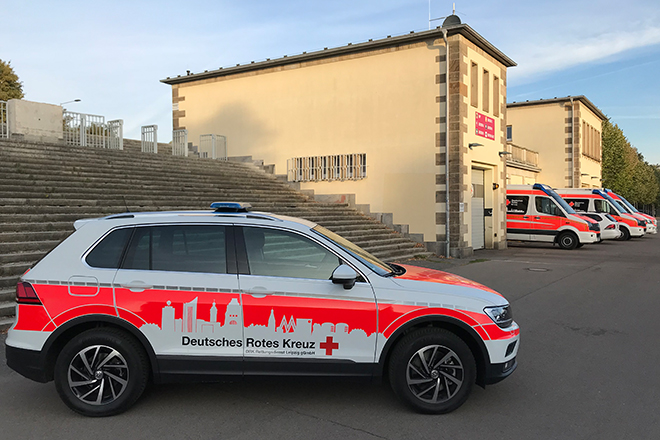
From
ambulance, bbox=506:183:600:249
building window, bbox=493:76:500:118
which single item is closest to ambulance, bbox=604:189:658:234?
ambulance, bbox=506:183:600:249

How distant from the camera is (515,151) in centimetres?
3034

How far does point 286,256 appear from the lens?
4336 mm

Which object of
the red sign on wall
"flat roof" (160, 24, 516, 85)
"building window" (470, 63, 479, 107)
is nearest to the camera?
"flat roof" (160, 24, 516, 85)

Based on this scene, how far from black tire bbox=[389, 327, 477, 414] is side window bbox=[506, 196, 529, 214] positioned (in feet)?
63.0

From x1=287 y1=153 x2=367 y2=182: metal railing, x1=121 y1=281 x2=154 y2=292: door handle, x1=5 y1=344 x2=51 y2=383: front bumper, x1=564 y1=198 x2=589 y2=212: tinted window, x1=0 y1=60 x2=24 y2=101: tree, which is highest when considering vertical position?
x1=0 y1=60 x2=24 y2=101: tree

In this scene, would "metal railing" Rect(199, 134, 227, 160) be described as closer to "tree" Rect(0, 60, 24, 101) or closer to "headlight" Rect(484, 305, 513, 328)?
"headlight" Rect(484, 305, 513, 328)

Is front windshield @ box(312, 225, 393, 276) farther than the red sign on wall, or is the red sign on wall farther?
the red sign on wall

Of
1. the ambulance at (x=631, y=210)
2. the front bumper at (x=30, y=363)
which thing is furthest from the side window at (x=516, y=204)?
the front bumper at (x=30, y=363)

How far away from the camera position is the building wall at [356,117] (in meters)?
18.1

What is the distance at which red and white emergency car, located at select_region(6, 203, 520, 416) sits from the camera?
4145mm

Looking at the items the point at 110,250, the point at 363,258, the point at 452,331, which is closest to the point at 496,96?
the point at 363,258

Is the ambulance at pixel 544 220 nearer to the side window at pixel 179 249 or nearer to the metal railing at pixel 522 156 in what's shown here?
the metal railing at pixel 522 156

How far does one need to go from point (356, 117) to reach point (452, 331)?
53.2ft

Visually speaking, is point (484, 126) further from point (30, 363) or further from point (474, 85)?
point (30, 363)
